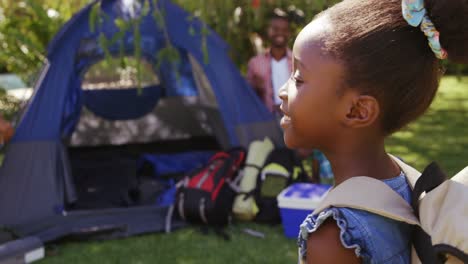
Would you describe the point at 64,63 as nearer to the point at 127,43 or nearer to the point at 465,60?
the point at 127,43

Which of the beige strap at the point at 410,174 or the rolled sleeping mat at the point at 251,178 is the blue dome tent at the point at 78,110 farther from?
the beige strap at the point at 410,174

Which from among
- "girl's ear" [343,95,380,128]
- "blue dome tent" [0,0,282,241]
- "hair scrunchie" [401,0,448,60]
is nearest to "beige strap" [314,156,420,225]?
"girl's ear" [343,95,380,128]

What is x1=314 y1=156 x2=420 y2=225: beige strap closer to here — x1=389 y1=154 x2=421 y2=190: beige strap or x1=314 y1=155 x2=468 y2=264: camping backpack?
x1=314 y1=155 x2=468 y2=264: camping backpack

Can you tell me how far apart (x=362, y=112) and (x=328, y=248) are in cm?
26

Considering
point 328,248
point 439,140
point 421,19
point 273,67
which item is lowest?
point 439,140

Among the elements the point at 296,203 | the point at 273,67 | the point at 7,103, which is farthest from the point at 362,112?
the point at 7,103

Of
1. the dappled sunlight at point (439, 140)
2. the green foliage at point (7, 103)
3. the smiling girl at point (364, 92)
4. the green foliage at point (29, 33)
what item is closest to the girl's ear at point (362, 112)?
the smiling girl at point (364, 92)

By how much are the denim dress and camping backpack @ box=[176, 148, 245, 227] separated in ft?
9.37

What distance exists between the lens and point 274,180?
4.21 metres

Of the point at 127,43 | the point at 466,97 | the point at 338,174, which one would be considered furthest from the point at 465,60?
the point at 466,97

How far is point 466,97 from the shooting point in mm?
9289

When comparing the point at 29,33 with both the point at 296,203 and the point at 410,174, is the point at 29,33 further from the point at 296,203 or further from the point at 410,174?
the point at 410,174

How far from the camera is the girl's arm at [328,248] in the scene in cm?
111

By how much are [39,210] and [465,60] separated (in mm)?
3438
